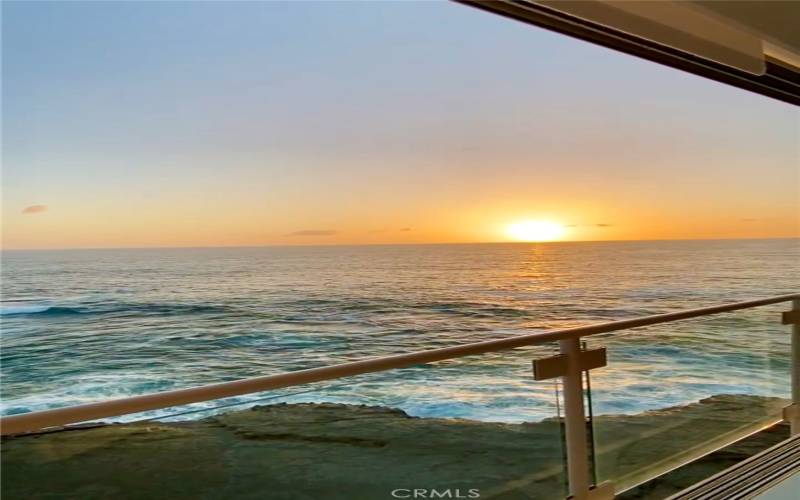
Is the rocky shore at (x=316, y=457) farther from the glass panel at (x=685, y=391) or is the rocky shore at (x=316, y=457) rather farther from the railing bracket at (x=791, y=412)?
the railing bracket at (x=791, y=412)

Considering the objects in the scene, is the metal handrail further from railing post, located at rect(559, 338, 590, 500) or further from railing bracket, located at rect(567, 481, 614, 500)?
railing bracket, located at rect(567, 481, 614, 500)

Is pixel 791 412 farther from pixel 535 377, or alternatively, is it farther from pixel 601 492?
pixel 535 377

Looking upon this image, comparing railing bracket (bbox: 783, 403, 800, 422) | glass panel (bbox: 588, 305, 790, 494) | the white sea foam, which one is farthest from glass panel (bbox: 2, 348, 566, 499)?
the white sea foam

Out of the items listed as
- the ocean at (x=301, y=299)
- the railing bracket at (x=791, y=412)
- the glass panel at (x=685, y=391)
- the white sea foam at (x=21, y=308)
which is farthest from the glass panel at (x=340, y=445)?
the white sea foam at (x=21, y=308)

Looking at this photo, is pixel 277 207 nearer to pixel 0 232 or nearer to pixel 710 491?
pixel 0 232

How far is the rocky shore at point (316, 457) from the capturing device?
1.39 metres

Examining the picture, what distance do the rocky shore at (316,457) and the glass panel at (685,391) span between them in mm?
15

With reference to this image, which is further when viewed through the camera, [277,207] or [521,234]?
[521,234]

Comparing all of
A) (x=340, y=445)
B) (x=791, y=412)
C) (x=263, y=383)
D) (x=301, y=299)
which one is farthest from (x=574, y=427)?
(x=301, y=299)

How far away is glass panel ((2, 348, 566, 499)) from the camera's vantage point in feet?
4.66

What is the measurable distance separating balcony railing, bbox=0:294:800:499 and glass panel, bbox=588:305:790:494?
58mm

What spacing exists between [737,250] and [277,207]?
22112 mm

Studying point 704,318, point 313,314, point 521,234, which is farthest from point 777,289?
point 704,318

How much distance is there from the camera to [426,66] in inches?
712
